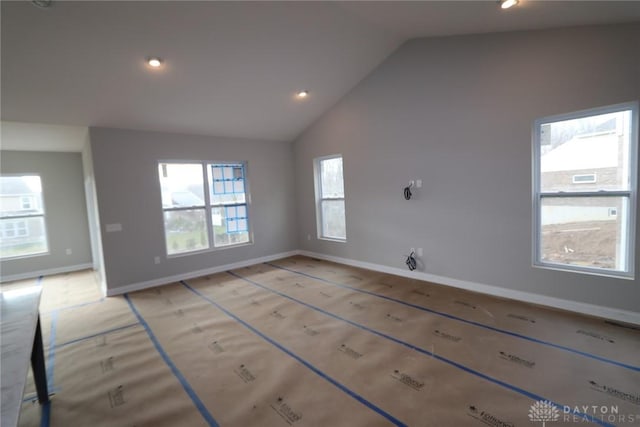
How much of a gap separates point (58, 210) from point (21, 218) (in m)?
0.56

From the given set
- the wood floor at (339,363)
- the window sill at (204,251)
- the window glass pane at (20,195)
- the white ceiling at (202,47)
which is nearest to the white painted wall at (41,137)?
the white ceiling at (202,47)

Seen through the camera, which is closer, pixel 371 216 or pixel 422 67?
pixel 422 67

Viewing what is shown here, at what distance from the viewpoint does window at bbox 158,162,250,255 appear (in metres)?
5.07

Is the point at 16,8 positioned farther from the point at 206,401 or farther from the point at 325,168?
the point at 325,168

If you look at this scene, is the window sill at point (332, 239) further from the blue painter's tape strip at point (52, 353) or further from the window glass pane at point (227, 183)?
the blue painter's tape strip at point (52, 353)

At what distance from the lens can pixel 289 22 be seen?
3340 mm

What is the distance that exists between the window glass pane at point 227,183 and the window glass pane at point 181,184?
0.73ft

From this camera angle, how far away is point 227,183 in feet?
18.8

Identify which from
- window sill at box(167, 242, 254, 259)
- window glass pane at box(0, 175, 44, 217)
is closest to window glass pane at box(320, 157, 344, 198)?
window sill at box(167, 242, 254, 259)

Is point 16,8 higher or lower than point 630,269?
higher

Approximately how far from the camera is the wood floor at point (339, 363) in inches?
76.6

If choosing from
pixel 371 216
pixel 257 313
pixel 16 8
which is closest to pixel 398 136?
pixel 371 216

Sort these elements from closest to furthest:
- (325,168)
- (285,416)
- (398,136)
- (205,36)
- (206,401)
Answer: (285,416) → (206,401) → (205,36) → (398,136) → (325,168)

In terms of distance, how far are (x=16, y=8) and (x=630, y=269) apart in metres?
5.99
